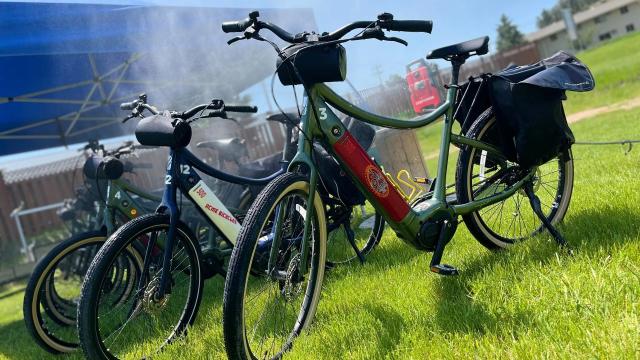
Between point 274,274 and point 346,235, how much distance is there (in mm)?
1093

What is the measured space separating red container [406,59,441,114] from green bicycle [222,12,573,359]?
3139mm

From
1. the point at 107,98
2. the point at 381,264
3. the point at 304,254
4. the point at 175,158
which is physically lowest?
the point at 381,264

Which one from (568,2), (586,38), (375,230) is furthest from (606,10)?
(375,230)

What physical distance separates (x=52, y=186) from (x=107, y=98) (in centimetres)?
797

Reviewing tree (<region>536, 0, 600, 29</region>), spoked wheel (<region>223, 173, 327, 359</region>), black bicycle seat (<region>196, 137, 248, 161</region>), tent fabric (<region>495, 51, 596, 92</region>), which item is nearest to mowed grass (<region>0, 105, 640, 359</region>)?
spoked wheel (<region>223, 173, 327, 359</region>)

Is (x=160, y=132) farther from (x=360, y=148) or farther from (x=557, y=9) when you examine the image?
(x=557, y=9)

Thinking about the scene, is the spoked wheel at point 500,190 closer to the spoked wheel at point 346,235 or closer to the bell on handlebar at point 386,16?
the spoked wheel at point 346,235

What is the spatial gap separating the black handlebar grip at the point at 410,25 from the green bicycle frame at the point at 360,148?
0.34 metres

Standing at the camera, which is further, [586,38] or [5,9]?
[586,38]

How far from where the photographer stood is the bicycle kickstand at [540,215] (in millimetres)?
2262

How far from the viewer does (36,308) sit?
2.82 metres

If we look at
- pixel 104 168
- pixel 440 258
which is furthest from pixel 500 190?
pixel 104 168

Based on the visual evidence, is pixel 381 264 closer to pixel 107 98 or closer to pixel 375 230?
pixel 375 230

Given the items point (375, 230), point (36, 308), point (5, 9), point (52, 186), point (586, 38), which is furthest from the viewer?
point (586, 38)
